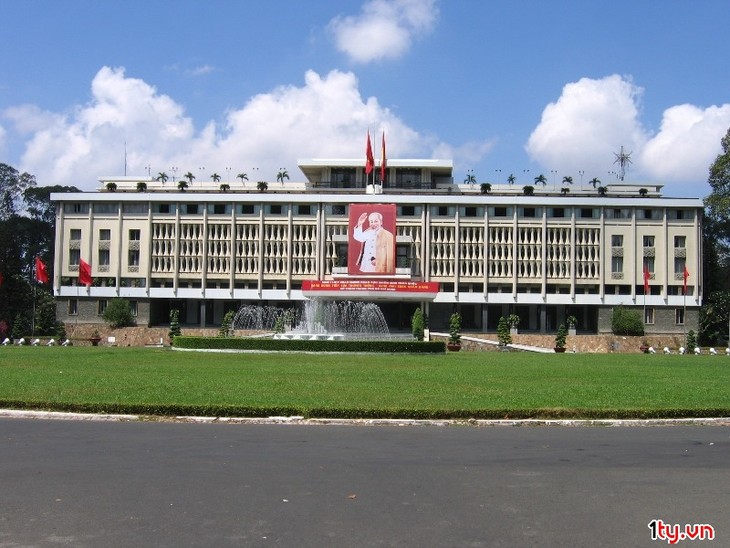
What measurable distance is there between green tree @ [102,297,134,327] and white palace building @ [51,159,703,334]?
2.05m

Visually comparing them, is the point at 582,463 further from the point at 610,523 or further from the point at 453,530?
the point at 453,530

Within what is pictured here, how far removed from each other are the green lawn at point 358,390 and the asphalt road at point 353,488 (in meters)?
2.21

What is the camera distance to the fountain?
206ft

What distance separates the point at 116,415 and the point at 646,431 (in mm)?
10226

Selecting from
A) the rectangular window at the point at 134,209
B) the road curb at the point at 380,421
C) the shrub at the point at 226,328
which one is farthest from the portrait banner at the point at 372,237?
the road curb at the point at 380,421

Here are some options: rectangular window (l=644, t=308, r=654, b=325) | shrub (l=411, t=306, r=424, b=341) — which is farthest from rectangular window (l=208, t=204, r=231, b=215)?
rectangular window (l=644, t=308, r=654, b=325)

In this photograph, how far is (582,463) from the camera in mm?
10195

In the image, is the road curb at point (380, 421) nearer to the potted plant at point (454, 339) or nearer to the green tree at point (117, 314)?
the potted plant at point (454, 339)

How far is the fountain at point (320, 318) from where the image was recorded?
62844 mm

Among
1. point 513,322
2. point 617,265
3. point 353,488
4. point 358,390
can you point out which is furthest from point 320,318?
point 353,488

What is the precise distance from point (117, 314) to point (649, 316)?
166 ft

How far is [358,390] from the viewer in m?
19.1

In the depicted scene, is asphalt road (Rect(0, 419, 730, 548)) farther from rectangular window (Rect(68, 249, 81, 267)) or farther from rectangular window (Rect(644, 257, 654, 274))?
rectangular window (Rect(68, 249, 81, 267))

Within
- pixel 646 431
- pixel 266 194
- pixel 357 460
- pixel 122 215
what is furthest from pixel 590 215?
pixel 357 460
